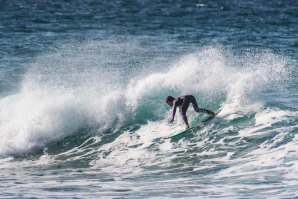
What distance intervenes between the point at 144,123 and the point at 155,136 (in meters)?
1.48

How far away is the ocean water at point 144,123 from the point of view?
16750mm

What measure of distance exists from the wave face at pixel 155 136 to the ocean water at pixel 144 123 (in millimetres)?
34

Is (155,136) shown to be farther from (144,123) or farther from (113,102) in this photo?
(113,102)

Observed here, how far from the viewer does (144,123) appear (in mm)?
23156

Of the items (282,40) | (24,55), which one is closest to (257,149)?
(24,55)

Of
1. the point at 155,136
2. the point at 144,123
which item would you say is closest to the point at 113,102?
the point at 144,123

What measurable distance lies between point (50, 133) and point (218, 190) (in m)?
8.67

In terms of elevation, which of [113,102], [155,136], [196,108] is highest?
[196,108]

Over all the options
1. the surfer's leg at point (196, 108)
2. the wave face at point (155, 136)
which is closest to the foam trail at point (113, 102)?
the wave face at point (155, 136)

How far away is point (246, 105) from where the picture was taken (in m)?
22.8

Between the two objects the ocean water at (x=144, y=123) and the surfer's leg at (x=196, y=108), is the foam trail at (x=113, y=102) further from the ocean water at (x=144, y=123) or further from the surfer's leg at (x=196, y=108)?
the surfer's leg at (x=196, y=108)

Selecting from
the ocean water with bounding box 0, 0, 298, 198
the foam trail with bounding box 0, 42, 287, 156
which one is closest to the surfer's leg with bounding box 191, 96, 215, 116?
the ocean water with bounding box 0, 0, 298, 198

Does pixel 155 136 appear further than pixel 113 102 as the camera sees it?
No

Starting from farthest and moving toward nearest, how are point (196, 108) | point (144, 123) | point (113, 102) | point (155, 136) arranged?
point (113, 102) → point (144, 123) → point (155, 136) → point (196, 108)
